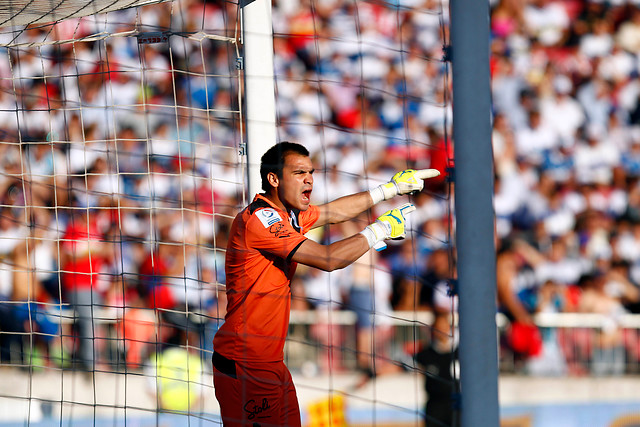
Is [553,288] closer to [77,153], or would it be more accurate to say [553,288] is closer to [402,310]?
[402,310]

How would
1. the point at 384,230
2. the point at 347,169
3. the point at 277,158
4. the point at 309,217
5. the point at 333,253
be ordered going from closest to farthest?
the point at 333,253 < the point at 384,230 < the point at 277,158 < the point at 309,217 < the point at 347,169

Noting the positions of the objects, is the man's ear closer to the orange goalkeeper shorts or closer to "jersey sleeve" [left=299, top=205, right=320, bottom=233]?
"jersey sleeve" [left=299, top=205, right=320, bottom=233]

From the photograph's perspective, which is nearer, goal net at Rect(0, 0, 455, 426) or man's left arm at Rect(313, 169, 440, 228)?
man's left arm at Rect(313, 169, 440, 228)

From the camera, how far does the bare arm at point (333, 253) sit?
299cm

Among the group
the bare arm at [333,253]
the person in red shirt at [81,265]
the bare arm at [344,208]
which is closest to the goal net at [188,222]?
the person in red shirt at [81,265]

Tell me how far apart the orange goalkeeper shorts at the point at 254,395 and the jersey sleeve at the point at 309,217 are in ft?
2.06

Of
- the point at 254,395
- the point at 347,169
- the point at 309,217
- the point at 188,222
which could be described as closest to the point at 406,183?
the point at 309,217

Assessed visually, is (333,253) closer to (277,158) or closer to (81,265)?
(277,158)

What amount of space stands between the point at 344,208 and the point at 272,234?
0.66 m

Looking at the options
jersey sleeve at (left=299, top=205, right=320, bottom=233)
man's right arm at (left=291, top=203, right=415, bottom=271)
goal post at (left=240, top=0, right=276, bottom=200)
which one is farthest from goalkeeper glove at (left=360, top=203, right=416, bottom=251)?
goal post at (left=240, top=0, right=276, bottom=200)

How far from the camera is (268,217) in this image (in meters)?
3.20

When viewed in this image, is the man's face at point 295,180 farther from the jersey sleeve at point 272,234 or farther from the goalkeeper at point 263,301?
the jersey sleeve at point 272,234

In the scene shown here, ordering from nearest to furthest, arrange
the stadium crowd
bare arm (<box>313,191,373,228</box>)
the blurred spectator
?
bare arm (<box>313,191,373,228</box>), the blurred spectator, the stadium crowd

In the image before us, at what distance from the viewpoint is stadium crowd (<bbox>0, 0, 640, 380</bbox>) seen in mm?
6105
